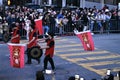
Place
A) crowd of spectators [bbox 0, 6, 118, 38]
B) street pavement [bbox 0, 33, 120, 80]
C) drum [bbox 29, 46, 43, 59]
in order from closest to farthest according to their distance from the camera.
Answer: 1. drum [bbox 29, 46, 43, 59]
2. street pavement [bbox 0, 33, 120, 80]
3. crowd of spectators [bbox 0, 6, 118, 38]

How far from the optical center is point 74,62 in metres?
18.8

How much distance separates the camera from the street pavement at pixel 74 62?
16266 mm

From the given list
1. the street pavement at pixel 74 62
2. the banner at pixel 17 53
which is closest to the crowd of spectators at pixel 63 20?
the street pavement at pixel 74 62

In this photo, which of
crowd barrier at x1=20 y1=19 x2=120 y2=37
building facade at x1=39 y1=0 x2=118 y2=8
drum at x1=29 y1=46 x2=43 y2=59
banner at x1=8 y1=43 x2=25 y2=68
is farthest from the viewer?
building facade at x1=39 y1=0 x2=118 y2=8

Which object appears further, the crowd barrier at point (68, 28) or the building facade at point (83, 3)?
the building facade at point (83, 3)

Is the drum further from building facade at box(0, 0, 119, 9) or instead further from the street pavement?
building facade at box(0, 0, 119, 9)

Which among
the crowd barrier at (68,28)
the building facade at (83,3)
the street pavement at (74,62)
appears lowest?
the street pavement at (74,62)

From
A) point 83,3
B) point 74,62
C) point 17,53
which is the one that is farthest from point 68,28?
point 83,3

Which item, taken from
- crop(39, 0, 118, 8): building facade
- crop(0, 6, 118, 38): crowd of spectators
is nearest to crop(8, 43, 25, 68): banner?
crop(0, 6, 118, 38): crowd of spectators

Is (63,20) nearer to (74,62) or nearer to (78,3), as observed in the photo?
(74,62)

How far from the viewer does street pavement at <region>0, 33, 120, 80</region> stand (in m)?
16.3

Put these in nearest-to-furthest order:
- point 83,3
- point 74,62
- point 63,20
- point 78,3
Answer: point 74,62 < point 63,20 < point 83,3 < point 78,3

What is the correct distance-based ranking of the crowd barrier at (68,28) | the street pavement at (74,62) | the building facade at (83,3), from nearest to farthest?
the street pavement at (74,62) < the crowd barrier at (68,28) < the building facade at (83,3)

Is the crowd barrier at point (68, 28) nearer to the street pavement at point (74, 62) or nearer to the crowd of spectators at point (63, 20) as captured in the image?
the crowd of spectators at point (63, 20)
